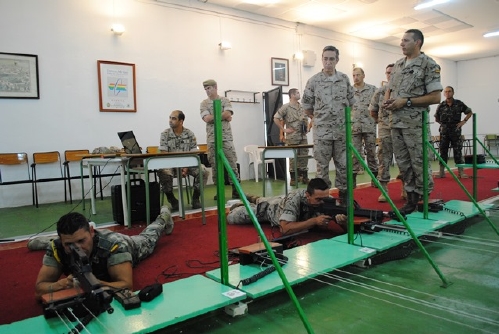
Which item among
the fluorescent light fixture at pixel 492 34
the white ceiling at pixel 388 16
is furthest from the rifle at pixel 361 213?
the fluorescent light fixture at pixel 492 34

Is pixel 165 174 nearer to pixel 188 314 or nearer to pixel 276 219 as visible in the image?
pixel 276 219

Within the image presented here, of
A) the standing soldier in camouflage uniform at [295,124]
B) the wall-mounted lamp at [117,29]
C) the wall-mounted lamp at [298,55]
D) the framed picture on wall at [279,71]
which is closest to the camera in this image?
the wall-mounted lamp at [117,29]

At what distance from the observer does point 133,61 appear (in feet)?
20.0

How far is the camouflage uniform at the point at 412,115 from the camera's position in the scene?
10.1 ft

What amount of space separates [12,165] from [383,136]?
16.0ft

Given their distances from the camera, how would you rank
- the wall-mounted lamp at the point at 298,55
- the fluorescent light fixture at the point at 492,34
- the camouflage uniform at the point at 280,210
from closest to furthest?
the camouflage uniform at the point at 280,210, the wall-mounted lamp at the point at 298,55, the fluorescent light fixture at the point at 492,34

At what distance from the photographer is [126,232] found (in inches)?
129

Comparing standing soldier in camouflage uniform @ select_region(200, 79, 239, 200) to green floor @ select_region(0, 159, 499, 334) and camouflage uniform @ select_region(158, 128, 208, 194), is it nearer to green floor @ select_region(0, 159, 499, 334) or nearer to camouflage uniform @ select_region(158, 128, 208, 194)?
camouflage uniform @ select_region(158, 128, 208, 194)

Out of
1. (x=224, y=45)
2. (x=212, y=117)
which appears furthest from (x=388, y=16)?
(x=212, y=117)

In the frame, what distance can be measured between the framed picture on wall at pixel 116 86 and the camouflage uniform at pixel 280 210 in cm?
343

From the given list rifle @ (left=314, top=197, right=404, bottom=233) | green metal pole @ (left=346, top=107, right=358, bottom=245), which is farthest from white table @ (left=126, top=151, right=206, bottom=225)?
green metal pole @ (left=346, top=107, right=358, bottom=245)

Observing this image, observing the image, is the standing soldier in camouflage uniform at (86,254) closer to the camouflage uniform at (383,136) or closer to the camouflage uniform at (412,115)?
the camouflage uniform at (412,115)

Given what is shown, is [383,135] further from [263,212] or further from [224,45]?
[224,45]

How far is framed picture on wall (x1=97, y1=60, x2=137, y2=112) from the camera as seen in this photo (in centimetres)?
580
